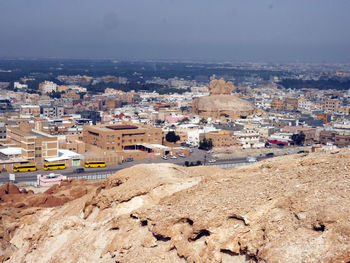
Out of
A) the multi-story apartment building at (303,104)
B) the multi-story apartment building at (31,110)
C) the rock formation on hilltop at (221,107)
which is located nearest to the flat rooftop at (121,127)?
the multi-story apartment building at (31,110)

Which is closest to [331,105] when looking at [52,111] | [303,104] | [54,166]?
[303,104]

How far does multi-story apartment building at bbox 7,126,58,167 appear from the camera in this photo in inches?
1319

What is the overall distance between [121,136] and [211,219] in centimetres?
3161

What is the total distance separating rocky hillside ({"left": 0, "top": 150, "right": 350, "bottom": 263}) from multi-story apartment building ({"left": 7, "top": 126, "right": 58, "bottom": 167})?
19.4 meters

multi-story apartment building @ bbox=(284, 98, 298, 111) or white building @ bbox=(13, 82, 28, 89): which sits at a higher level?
multi-story apartment building @ bbox=(284, 98, 298, 111)

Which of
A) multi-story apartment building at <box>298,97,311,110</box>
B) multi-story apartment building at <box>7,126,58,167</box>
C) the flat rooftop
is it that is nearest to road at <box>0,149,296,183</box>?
multi-story apartment building at <box>7,126,58,167</box>

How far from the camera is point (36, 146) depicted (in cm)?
3378

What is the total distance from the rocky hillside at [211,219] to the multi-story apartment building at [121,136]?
25.5 m

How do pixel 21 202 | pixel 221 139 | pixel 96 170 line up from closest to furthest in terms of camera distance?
pixel 21 202 < pixel 96 170 < pixel 221 139

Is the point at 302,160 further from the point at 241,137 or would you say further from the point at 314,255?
the point at 241,137

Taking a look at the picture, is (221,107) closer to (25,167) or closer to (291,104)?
(291,104)

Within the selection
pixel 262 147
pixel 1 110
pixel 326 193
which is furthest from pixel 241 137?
pixel 326 193

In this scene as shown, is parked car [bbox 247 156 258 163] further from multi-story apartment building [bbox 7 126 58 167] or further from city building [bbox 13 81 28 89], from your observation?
city building [bbox 13 81 28 89]

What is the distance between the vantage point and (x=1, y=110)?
6134cm
